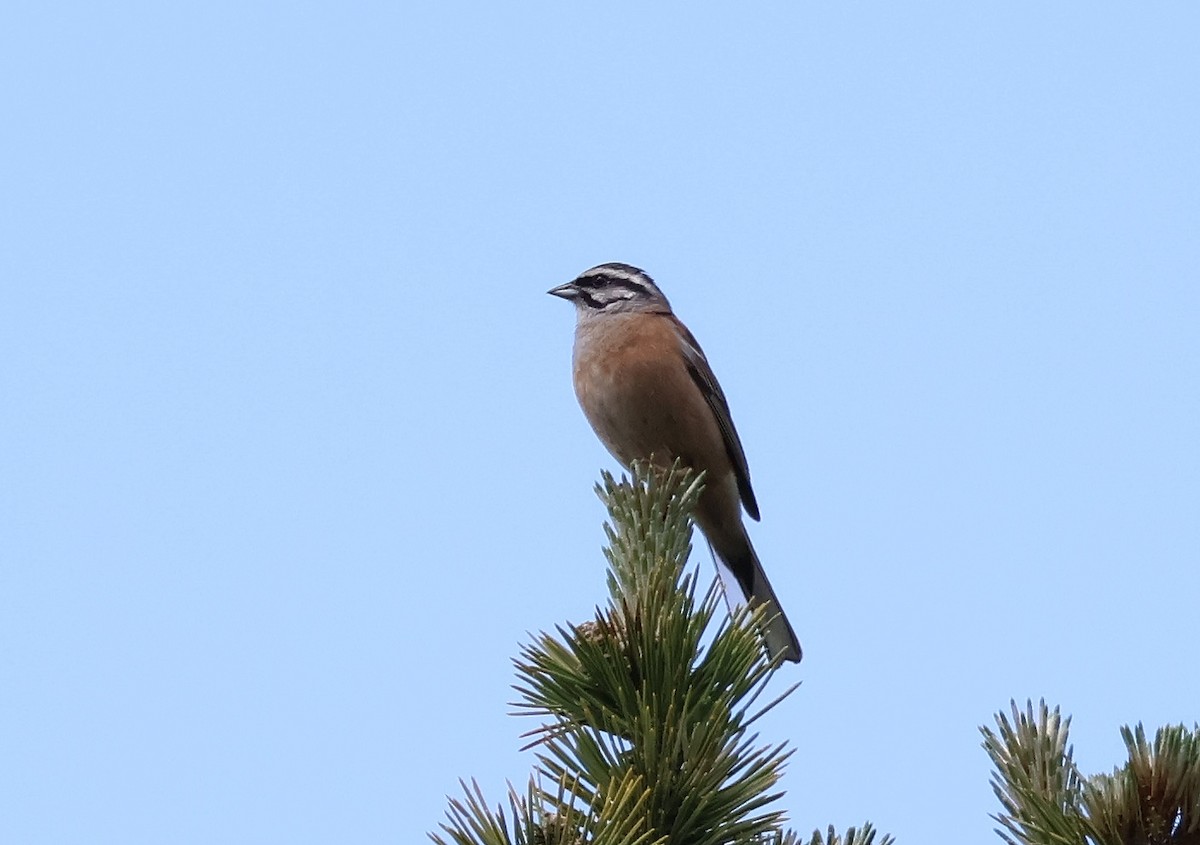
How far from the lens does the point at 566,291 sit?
820 cm

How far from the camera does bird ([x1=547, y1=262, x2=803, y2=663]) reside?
6969 millimetres

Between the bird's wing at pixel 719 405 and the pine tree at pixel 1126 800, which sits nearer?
the pine tree at pixel 1126 800

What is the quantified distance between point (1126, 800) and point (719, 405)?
549cm

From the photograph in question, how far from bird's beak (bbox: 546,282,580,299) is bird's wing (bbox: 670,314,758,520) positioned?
1.94ft

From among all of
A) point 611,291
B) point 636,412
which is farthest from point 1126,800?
point 611,291

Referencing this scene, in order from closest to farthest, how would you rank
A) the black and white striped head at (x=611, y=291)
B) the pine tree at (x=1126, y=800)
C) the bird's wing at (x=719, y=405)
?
the pine tree at (x=1126, y=800)
the bird's wing at (x=719, y=405)
the black and white striped head at (x=611, y=291)

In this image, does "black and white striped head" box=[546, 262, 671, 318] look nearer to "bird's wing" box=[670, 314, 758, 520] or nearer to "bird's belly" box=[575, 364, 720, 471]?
"bird's wing" box=[670, 314, 758, 520]

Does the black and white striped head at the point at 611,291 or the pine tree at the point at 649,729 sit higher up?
the black and white striped head at the point at 611,291

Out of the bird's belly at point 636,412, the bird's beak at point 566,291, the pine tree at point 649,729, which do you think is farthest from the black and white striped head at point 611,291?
the pine tree at point 649,729

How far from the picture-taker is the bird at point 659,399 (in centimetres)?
697

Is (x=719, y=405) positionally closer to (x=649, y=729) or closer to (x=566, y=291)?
(x=566, y=291)

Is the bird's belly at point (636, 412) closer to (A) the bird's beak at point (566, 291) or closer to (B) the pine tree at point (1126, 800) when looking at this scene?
(A) the bird's beak at point (566, 291)

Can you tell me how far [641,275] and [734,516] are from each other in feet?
5.34

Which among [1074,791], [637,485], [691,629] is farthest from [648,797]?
[637,485]
